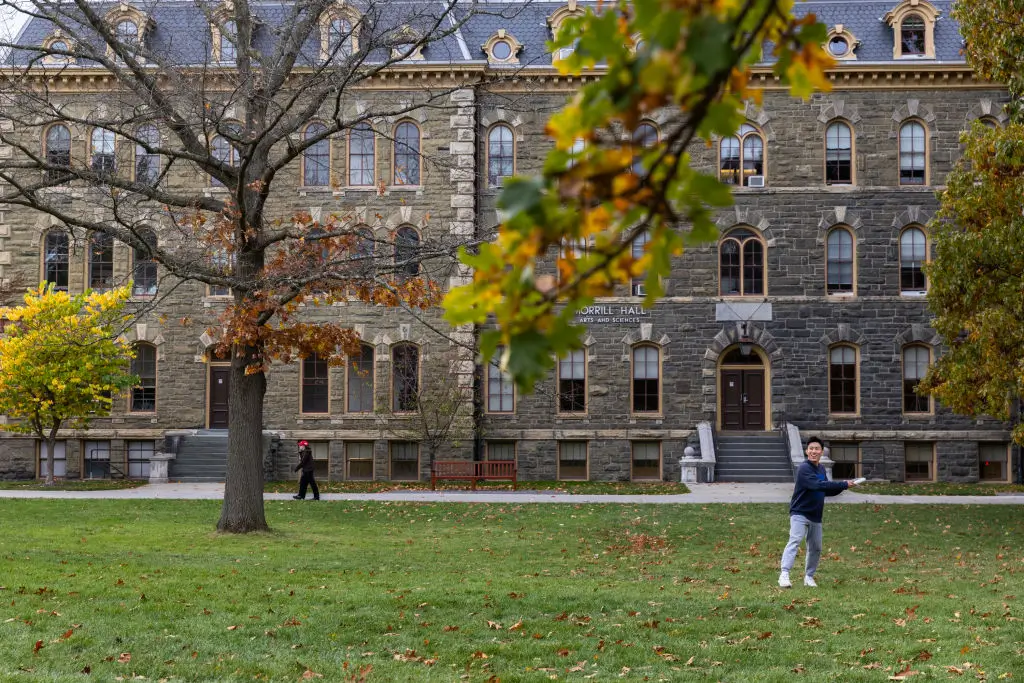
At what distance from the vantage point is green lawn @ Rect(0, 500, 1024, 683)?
8.64 meters

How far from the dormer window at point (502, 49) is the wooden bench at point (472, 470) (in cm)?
1115

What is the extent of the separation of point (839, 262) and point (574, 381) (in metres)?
8.08

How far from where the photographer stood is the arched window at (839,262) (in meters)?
31.1

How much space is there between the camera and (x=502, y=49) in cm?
3164

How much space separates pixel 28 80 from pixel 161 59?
1.82 meters

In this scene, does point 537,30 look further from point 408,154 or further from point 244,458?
point 244,458

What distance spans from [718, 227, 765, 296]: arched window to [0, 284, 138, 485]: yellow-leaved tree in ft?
52.1

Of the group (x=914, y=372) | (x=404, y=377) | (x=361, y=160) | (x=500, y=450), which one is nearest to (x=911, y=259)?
(x=914, y=372)

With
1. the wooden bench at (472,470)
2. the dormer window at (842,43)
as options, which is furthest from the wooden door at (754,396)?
the dormer window at (842,43)

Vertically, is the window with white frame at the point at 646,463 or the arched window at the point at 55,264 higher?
the arched window at the point at 55,264

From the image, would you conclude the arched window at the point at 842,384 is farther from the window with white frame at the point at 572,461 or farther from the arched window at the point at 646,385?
the window with white frame at the point at 572,461

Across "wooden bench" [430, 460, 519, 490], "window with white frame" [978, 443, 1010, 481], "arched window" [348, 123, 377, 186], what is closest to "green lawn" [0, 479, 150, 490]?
"wooden bench" [430, 460, 519, 490]

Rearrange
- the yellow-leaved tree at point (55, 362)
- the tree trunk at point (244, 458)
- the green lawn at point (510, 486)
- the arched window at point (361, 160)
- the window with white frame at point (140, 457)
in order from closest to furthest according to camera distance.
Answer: the tree trunk at point (244, 458)
the green lawn at point (510, 486)
the yellow-leaved tree at point (55, 362)
the window with white frame at point (140, 457)
the arched window at point (361, 160)

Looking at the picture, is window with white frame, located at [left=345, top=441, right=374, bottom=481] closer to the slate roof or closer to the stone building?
the stone building
